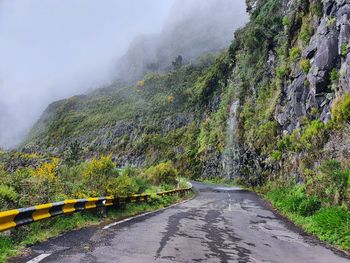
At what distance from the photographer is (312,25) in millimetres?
29312

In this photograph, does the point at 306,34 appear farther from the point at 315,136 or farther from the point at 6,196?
the point at 6,196

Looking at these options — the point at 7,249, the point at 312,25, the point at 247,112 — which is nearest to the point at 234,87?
the point at 247,112

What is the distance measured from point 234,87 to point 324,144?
38331 millimetres

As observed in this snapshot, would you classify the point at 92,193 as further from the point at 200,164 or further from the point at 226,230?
the point at 200,164

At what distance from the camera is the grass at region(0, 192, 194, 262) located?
304 inches

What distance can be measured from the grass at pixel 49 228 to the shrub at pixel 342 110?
10234 mm

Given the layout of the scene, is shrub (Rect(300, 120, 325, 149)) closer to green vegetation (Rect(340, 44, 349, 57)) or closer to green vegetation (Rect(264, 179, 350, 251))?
green vegetation (Rect(264, 179, 350, 251))

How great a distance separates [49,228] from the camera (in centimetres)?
988

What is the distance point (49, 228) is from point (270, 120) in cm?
3061

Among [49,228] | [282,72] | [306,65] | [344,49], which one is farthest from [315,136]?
[49,228]

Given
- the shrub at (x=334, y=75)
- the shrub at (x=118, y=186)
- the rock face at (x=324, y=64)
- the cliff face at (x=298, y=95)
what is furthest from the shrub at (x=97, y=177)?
the shrub at (x=334, y=75)

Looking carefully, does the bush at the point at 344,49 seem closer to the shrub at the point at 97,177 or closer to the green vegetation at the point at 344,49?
the green vegetation at the point at 344,49

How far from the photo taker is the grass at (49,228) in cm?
771

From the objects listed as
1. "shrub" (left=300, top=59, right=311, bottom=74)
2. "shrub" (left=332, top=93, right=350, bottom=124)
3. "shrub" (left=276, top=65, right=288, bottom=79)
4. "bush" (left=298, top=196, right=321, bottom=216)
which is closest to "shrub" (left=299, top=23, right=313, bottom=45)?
"shrub" (left=300, top=59, right=311, bottom=74)
